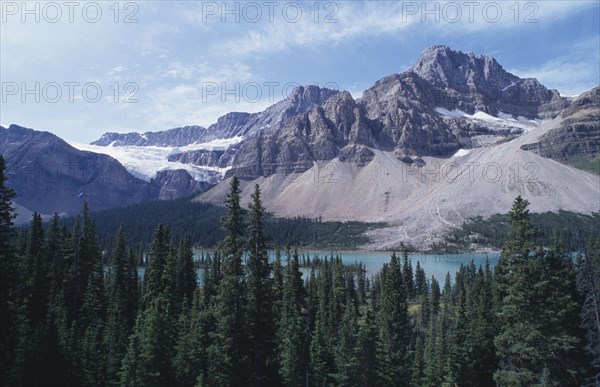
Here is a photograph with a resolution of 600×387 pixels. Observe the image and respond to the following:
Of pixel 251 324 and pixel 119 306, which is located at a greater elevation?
pixel 251 324

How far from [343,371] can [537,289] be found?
73.1ft

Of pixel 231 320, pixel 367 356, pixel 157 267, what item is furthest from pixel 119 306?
pixel 231 320

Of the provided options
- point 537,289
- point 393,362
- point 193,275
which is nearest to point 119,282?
point 193,275

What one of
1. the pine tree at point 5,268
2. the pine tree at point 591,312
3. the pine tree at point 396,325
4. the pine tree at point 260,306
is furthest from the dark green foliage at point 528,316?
the pine tree at point 5,268

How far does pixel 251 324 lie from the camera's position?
3058 cm

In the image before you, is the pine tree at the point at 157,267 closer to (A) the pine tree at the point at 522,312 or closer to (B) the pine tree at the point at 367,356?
(B) the pine tree at the point at 367,356

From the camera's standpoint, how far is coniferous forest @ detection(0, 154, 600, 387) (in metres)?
28.2

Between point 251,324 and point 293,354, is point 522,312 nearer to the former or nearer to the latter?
point 251,324

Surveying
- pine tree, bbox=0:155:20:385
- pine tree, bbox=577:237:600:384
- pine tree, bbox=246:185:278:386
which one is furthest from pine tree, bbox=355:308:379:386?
pine tree, bbox=0:155:20:385

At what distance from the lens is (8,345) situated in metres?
29.5

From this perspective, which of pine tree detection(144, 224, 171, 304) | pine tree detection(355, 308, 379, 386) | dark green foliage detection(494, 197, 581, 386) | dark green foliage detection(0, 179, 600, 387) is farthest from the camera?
pine tree detection(144, 224, 171, 304)

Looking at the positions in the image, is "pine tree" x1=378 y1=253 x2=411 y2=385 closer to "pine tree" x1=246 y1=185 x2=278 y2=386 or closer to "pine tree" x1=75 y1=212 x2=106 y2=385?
"pine tree" x1=246 y1=185 x2=278 y2=386

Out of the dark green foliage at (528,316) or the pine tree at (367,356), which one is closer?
the dark green foliage at (528,316)

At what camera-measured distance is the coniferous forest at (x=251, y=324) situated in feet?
92.7
